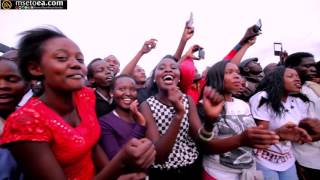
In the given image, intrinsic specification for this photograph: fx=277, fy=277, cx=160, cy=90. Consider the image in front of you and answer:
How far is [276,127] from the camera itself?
3227 mm

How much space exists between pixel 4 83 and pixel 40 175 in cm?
100

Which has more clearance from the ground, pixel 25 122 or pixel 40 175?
pixel 25 122

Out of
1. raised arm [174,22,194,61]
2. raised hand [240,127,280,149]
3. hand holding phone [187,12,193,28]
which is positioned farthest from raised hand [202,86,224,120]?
hand holding phone [187,12,193,28]

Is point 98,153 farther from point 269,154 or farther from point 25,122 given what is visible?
point 269,154

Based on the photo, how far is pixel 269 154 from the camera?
3.16 meters

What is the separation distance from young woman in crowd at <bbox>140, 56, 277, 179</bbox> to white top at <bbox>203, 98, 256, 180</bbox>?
151 millimetres

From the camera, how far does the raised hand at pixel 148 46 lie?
4.61 m

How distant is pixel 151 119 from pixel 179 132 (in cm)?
30

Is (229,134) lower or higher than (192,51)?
lower

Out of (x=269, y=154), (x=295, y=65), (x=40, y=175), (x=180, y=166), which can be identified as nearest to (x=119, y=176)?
(x=40, y=175)

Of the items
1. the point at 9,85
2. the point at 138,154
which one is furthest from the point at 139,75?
the point at 138,154

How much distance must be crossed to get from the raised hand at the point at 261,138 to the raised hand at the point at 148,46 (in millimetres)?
2771

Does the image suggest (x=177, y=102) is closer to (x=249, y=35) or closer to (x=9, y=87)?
(x=9, y=87)

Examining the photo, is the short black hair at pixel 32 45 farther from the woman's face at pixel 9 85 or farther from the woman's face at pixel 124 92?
the woman's face at pixel 124 92
